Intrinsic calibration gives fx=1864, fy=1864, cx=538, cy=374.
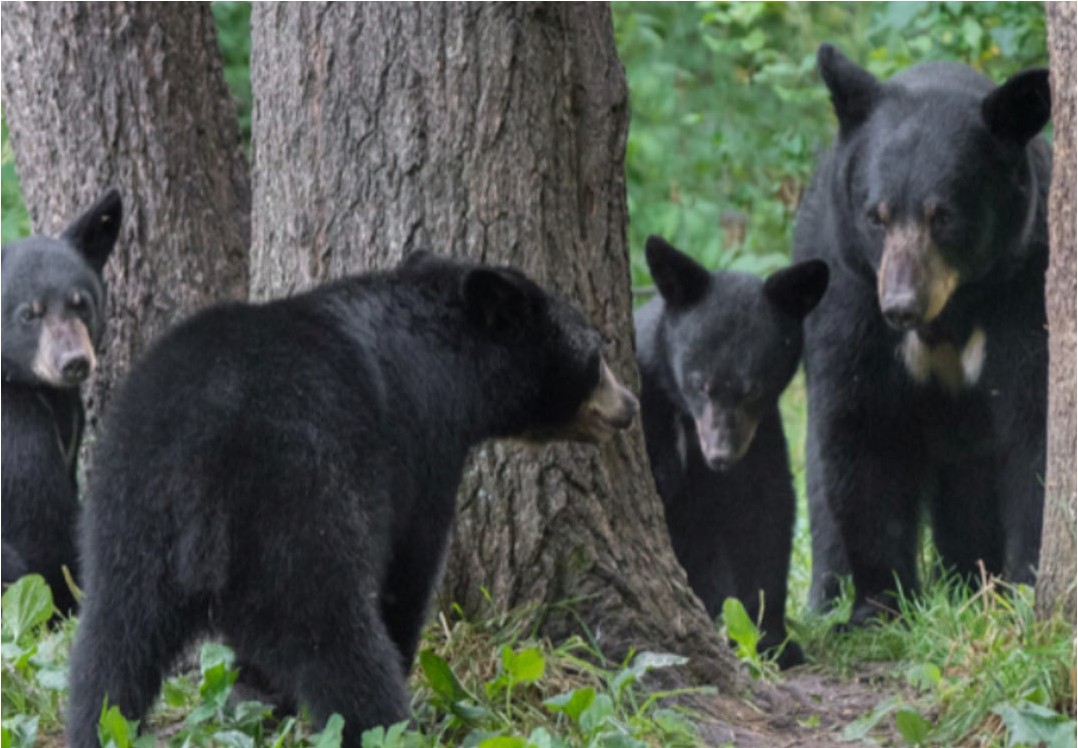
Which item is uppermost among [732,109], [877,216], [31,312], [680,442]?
[732,109]

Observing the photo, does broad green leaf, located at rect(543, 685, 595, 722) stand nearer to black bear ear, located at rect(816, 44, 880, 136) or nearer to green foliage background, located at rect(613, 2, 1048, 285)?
black bear ear, located at rect(816, 44, 880, 136)

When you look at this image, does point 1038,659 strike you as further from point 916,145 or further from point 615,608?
point 916,145

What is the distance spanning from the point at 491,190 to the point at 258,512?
1.53 meters

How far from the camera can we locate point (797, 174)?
12.2 meters

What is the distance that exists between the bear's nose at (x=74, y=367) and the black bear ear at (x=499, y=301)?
2.31 m

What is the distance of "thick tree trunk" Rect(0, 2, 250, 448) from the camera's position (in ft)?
22.7

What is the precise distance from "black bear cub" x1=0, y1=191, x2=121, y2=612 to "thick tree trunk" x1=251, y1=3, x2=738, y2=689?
1464 millimetres

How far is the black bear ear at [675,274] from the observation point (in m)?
6.86

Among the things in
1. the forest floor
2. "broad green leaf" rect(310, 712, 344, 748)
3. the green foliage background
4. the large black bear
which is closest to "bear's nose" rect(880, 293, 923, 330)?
the large black bear

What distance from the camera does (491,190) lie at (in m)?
5.41

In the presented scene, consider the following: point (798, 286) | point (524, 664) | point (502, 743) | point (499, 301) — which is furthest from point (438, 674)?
point (798, 286)

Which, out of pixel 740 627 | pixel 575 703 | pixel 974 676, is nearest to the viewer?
pixel 575 703

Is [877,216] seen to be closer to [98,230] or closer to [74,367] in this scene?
[98,230]

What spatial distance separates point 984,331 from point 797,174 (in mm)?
5347
